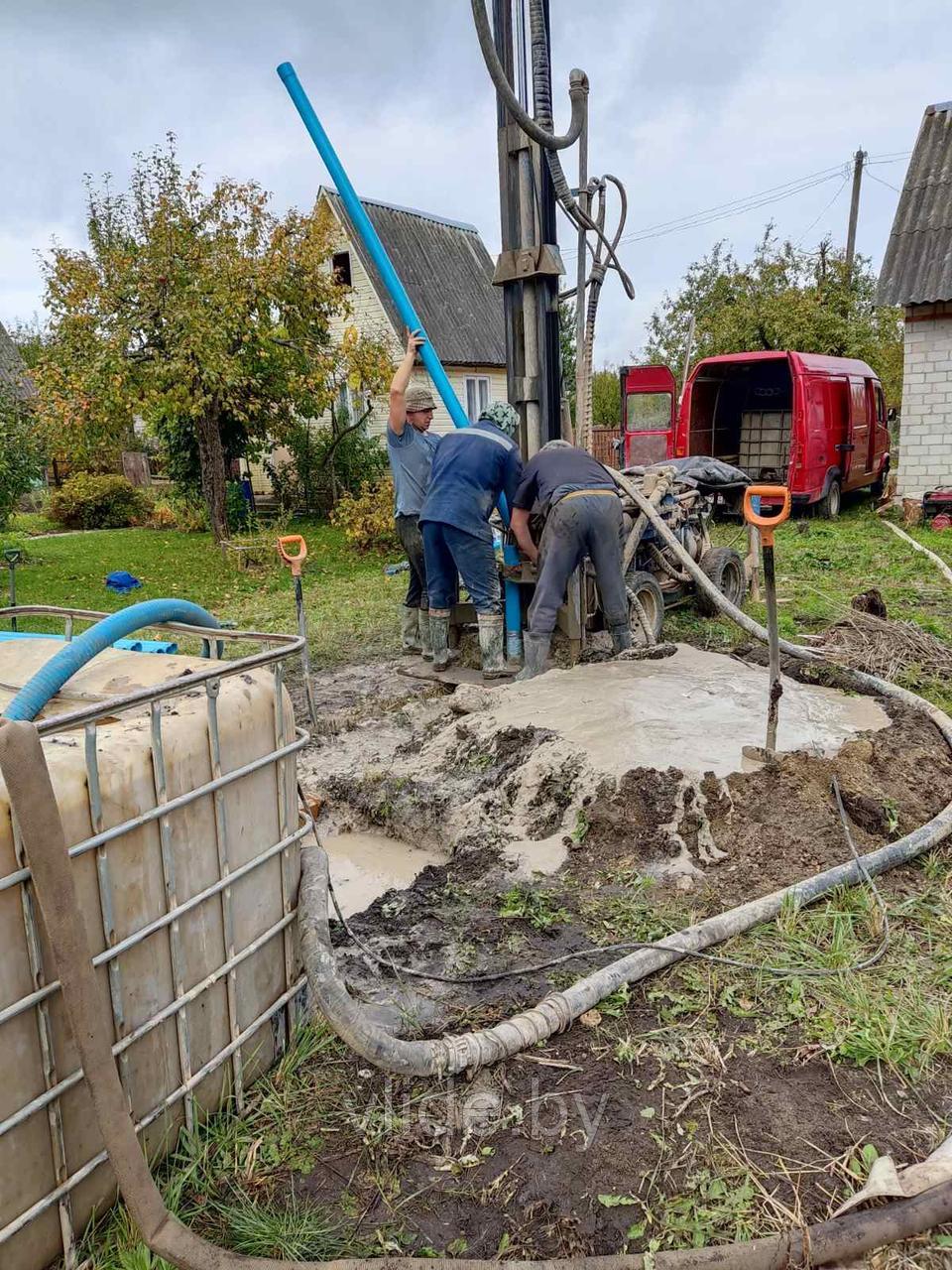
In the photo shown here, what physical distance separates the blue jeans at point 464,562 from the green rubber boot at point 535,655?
0.46 meters

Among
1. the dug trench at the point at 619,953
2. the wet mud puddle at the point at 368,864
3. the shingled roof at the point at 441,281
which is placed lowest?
the wet mud puddle at the point at 368,864

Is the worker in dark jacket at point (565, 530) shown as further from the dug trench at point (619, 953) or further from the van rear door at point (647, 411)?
the van rear door at point (647, 411)

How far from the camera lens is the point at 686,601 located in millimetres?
7840

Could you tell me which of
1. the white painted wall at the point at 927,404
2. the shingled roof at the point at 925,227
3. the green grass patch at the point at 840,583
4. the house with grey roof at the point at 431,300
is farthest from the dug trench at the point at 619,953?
the house with grey roof at the point at 431,300

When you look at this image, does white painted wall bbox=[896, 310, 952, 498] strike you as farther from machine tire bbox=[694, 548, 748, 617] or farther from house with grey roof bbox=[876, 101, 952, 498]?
machine tire bbox=[694, 548, 748, 617]

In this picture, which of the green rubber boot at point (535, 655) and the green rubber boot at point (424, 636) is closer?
the green rubber boot at point (535, 655)

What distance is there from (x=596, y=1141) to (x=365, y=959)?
1034 millimetres

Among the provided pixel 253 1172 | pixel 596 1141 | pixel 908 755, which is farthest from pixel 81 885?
pixel 908 755

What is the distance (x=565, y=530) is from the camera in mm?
5348

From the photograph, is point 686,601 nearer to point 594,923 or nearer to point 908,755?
point 908,755

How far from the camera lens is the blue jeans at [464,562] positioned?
5.73 m

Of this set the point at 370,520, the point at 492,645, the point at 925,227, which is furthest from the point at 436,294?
the point at 492,645

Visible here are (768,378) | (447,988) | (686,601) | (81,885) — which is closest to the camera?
(81,885)

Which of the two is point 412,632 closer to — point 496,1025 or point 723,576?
point 723,576
